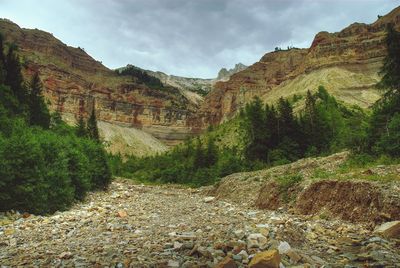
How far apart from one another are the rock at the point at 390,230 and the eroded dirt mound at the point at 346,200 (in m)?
0.68

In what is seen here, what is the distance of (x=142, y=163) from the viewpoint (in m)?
97.3

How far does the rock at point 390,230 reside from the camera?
32.5 ft

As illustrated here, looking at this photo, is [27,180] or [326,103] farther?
[326,103]

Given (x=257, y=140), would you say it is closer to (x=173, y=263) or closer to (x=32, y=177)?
(x=32, y=177)

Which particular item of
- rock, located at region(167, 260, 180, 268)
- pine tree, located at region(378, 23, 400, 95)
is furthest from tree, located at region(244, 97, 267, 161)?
rock, located at region(167, 260, 180, 268)

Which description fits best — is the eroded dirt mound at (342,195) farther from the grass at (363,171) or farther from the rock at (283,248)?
the rock at (283,248)

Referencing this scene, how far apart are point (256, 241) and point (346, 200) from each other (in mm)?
6240

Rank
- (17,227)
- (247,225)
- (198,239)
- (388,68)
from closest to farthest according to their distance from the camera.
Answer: (198,239) < (247,225) < (17,227) < (388,68)

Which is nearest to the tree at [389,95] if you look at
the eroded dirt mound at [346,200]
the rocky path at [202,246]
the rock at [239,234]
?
the eroded dirt mound at [346,200]

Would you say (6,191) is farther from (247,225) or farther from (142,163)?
(142,163)

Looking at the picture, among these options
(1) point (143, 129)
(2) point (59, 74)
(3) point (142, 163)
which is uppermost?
(2) point (59, 74)

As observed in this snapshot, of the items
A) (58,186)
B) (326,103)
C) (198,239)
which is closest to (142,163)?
(326,103)

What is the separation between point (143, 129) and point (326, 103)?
134973 millimetres

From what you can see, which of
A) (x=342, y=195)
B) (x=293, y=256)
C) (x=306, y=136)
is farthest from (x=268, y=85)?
(x=293, y=256)
